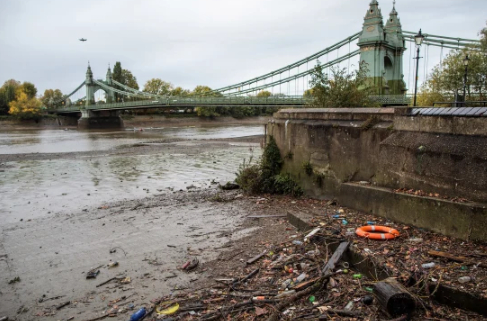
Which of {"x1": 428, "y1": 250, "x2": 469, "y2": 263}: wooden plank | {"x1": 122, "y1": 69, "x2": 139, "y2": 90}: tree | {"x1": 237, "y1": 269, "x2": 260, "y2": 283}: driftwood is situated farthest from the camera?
{"x1": 122, "y1": 69, "x2": 139, "y2": 90}: tree

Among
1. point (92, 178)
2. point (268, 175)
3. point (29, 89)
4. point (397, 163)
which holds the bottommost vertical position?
point (92, 178)

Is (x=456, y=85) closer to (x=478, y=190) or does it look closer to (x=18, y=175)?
(x=478, y=190)

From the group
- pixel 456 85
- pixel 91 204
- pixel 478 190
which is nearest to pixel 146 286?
pixel 478 190

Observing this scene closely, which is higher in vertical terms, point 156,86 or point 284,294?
point 156,86

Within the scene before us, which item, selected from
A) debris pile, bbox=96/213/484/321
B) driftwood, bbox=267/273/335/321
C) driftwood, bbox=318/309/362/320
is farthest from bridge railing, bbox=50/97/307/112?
driftwood, bbox=318/309/362/320

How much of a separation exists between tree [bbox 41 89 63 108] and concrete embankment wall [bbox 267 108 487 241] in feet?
282

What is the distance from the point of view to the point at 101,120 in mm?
63969

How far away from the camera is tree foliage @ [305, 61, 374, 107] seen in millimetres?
10480

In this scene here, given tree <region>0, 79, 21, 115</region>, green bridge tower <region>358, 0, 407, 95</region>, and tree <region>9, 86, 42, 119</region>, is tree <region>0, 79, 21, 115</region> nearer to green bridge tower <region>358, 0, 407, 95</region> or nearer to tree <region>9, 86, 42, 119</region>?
tree <region>9, 86, 42, 119</region>

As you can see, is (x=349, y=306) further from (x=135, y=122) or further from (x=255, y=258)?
(x=135, y=122)

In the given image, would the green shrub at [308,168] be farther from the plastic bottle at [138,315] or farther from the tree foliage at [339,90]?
the plastic bottle at [138,315]

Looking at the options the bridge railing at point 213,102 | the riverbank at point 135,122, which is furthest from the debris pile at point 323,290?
the riverbank at point 135,122

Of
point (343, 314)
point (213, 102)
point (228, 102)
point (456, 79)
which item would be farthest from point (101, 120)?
point (343, 314)

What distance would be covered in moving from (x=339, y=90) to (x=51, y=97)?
92.8 metres
